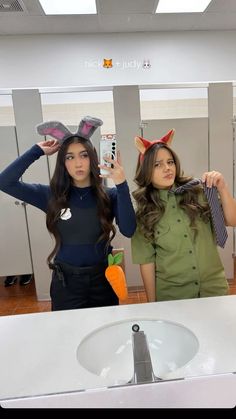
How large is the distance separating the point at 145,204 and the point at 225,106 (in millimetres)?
1420

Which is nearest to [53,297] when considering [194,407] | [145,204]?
[145,204]

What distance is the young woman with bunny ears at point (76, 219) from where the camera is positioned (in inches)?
35.7

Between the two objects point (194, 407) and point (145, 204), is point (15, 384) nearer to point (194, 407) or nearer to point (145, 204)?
point (194, 407)

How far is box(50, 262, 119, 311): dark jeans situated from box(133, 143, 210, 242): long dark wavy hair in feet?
0.70

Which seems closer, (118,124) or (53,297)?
(53,297)

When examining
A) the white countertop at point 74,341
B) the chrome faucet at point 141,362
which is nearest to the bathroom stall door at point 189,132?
the white countertop at point 74,341

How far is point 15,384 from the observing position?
1.85 ft

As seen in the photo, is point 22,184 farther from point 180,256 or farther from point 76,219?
point 180,256

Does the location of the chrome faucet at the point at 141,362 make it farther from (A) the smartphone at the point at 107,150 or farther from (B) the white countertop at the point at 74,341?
(A) the smartphone at the point at 107,150

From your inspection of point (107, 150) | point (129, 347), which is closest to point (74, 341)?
point (129, 347)

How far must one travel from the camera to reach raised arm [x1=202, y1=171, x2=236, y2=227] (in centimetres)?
82

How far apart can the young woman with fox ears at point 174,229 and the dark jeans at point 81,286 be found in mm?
146

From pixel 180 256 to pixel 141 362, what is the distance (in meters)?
0.35

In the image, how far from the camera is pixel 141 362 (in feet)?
1.99
